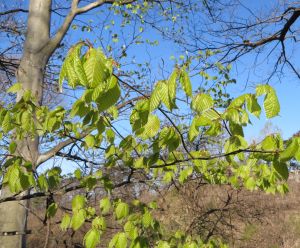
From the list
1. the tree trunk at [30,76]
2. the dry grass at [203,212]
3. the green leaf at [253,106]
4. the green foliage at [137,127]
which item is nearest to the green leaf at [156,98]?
the green foliage at [137,127]

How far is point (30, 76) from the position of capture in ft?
14.1

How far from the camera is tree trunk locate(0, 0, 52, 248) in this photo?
3.82 meters

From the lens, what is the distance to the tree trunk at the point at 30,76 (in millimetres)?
3824

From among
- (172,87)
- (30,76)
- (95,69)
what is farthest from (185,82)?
(30,76)

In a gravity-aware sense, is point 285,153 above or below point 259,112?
below

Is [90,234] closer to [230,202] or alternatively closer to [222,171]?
[222,171]

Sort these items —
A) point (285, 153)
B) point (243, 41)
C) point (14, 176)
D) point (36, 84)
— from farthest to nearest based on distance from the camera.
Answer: point (243, 41) < point (36, 84) < point (14, 176) < point (285, 153)

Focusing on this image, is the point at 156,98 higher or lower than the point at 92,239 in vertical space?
higher

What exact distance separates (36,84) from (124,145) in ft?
7.55

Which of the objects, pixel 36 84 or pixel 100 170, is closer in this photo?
pixel 100 170

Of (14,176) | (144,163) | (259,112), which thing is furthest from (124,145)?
(259,112)

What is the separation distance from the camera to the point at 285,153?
61.4 inches

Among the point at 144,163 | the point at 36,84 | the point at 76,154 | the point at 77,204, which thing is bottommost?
the point at 77,204

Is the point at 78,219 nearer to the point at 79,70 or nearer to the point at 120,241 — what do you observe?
the point at 120,241
